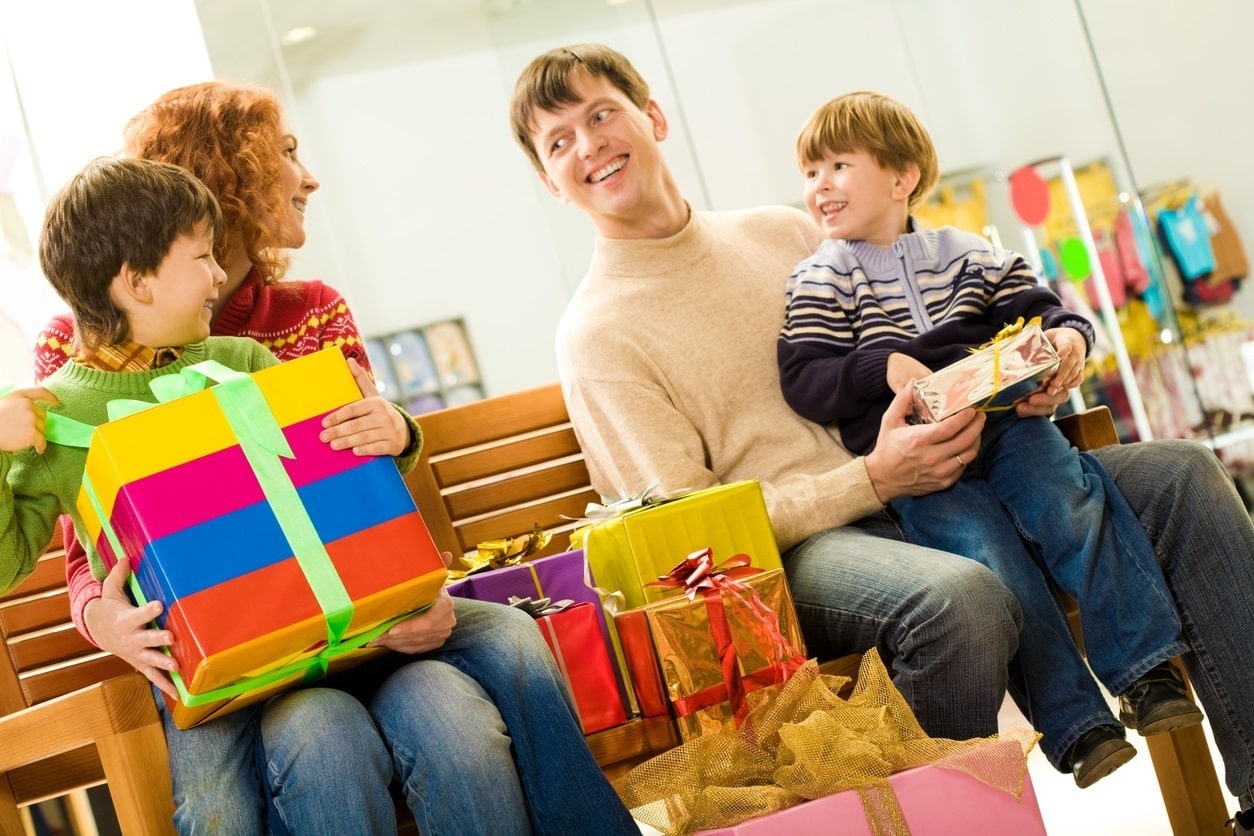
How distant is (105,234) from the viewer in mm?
1735

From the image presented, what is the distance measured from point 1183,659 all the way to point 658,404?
3.25ft

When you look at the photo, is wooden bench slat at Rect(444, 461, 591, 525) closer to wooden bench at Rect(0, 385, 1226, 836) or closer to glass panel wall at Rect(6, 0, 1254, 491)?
wooden bench at Rect(0, 385, 1226, 836)

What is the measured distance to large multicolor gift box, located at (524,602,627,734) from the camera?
1942 millimetres

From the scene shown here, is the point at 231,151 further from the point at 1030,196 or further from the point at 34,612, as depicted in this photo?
the point at 1030,196

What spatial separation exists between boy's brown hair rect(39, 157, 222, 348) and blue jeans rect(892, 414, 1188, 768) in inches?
51.0

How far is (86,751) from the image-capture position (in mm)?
1996

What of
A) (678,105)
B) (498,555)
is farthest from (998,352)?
(678,105)

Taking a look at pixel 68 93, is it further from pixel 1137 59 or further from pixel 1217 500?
pixel 1137 59

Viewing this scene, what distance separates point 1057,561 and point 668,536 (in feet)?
2.12

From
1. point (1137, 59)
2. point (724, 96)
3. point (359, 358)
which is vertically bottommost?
point (359, 358)

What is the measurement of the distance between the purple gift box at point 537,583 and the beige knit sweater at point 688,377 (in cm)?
27

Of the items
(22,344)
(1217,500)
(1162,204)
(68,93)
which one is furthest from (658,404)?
(1162,204)

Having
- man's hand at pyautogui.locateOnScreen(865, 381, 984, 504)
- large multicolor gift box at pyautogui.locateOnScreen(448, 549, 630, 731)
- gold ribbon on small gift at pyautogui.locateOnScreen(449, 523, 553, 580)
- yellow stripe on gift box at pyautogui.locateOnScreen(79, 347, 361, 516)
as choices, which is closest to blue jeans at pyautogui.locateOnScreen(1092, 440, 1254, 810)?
man's hand at pyautogui.locateOnScreen(865, 381, 984, 504)

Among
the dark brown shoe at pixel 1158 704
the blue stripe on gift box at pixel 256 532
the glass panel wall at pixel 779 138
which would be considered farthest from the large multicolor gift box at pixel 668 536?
the glass panel wall at pixel 779 138
